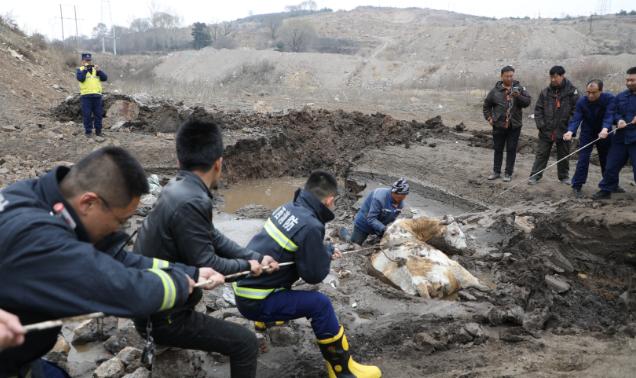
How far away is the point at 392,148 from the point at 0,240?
37.9ft

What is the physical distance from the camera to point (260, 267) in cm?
328

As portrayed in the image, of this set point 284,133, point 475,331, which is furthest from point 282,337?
point 284,133

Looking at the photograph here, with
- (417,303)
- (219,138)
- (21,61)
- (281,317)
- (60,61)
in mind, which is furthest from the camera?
(60,61)

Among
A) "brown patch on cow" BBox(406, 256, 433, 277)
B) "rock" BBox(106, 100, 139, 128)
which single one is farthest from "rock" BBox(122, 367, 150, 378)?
"rock" BBox(106, 100, 139, 128)

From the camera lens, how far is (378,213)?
21.7 feet

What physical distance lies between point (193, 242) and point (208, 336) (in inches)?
23.6

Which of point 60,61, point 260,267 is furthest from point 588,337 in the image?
point 60,61

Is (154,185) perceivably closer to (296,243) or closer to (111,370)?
(111,370)

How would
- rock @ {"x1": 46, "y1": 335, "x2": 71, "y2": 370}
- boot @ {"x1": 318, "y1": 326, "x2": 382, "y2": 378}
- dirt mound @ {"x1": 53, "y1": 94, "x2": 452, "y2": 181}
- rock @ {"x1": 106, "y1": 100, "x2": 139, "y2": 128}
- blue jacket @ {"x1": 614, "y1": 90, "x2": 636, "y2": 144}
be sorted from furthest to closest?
rock @ {"x1": 106, "y1": 100, "x2": 139, "y2": 128} → dirt mound @ {"x1": 53, "y1": 94, "x2": 452, "y2": 181} → blue jacket @ {"x1": 614, "y1": 90, "x2": 636, "y2": 144} → rock @ {"x1": 46, "y1": 335, "x2": 71, "y2": 370} → boot @ {"x1": 318, "y1": 326, "x2": 382, "y2": 378}

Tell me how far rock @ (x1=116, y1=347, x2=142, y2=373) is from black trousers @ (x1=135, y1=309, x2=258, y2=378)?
815 millimetres

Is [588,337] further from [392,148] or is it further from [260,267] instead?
[392,148]

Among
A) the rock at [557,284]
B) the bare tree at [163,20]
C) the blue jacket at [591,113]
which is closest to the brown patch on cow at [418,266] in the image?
the rock at [557,284]

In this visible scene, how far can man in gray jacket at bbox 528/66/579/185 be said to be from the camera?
883 cm

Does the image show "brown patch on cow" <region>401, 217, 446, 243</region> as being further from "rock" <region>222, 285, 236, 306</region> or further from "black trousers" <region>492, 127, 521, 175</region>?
"black trousers" <region>492, 127, 521, 175</region>
